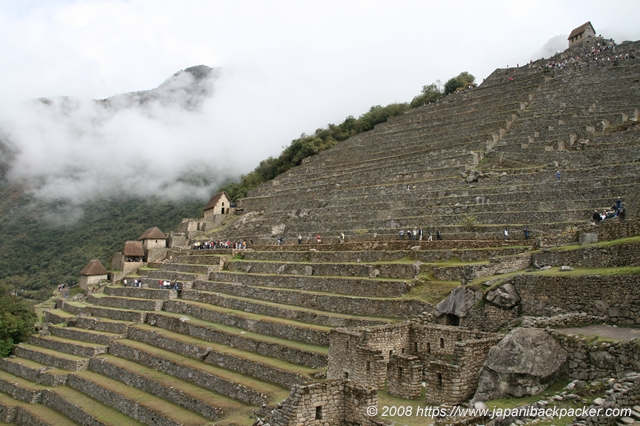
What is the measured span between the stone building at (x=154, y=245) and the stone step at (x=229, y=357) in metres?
13.4

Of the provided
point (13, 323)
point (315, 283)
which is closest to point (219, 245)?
point (13, 323)

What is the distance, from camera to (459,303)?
40.7 ft

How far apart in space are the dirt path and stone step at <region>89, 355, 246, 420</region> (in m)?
8.96

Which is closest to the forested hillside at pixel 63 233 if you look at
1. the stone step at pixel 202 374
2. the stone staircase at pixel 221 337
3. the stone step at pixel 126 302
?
the stone step at pixel 126 302

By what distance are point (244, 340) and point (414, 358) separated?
8944 mm

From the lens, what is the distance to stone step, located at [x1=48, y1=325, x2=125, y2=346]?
2359cm

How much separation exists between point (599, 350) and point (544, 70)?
150 ft

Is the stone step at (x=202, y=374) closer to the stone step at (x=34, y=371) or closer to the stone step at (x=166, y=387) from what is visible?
the stone step at (x=166, y=387)

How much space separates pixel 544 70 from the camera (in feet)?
156

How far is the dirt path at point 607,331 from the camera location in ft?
27.4

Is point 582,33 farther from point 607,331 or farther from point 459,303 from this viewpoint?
point 607,331

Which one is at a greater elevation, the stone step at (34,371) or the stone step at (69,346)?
the stone step at (69,346)

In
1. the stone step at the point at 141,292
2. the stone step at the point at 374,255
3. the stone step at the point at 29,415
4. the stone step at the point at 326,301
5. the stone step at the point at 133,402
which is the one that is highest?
the stone step at the point at 374,255

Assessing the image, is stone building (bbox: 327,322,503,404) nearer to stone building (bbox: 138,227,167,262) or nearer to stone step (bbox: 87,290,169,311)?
stone step (bbox: 87,290,169,311)
